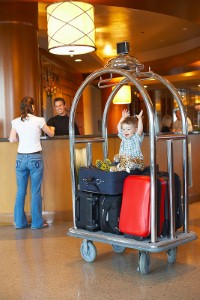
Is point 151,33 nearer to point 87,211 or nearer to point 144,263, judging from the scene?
point 87,211

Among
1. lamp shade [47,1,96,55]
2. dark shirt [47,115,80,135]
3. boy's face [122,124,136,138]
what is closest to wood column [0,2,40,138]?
dark shirt [47,115,80,135]

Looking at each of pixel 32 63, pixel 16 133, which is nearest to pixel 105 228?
pixel 16 133

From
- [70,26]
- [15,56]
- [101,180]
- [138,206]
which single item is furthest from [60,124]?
[138,206]

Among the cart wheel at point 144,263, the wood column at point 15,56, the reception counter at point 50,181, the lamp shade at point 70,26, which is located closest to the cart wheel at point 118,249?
the cart wheel at point 144,263

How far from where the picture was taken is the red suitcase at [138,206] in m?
3.43

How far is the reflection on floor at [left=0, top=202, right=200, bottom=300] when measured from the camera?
3104 millimetres

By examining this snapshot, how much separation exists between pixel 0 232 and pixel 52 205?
2.38 feet

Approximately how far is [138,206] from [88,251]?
0.65m

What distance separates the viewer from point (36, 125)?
5031mm

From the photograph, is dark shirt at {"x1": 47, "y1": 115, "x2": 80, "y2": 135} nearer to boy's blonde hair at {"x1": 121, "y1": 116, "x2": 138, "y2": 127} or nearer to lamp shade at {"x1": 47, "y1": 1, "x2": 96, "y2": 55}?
lamp shade at {"x1": 47, "y1": 1, "x2": 96, "y2": 55}

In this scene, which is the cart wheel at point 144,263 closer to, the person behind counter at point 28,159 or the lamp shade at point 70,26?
the person behind counter at point 28,159

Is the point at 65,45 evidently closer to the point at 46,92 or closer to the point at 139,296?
the point at 139,296

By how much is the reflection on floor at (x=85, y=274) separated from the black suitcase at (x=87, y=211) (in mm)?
296

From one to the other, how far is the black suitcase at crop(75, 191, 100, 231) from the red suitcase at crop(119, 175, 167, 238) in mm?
270
